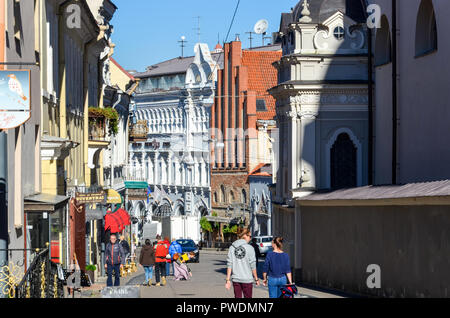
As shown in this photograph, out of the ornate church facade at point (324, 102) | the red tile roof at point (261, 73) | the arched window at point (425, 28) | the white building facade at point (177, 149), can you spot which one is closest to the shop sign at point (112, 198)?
the ornate church facade at point (324, 102)

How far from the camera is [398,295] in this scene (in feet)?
78.0

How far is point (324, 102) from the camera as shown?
39.4 m

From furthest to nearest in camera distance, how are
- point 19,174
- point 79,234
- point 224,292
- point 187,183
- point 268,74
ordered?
point 187,183
point 268,74
point 79,234
point 224,292
point 19,174

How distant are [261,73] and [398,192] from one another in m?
58.8

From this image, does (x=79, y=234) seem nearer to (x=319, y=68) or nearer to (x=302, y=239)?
(x=302, y=239)

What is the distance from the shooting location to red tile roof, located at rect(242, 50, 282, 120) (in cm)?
8119

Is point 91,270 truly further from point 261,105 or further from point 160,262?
point 261,105

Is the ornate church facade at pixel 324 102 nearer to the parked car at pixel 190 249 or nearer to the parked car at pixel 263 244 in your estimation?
the parked car at pixel 190 249

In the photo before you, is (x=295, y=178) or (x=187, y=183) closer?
(x=295, y=178)

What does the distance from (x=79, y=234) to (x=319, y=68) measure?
12434mm

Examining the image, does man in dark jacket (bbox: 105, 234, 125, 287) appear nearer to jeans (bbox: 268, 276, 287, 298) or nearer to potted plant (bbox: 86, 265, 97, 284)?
potted plant (bbox: 86, 265, 97, 284)

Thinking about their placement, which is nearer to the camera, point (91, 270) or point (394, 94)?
point (91, 270)

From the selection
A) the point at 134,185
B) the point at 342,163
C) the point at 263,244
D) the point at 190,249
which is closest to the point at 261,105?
the point at 263,244

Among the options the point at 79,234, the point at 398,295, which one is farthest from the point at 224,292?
the point at 79,234
